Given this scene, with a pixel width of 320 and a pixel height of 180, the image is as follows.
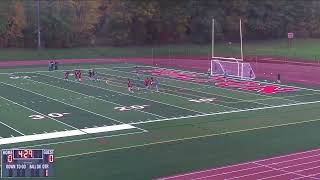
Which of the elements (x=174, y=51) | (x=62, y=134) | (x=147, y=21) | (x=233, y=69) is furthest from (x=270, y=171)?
(x=147, y=21)

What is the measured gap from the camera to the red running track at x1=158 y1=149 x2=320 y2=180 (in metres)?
16.9

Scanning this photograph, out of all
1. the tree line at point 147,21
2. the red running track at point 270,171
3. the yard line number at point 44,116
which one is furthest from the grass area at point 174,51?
the red running track at point 270,171

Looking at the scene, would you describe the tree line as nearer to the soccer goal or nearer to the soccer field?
the soccer goal

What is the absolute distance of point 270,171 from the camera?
57.8ft

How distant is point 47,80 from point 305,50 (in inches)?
1606

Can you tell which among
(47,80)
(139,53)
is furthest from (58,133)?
(139,53)

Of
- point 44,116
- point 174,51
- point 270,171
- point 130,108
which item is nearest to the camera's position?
point 270,171

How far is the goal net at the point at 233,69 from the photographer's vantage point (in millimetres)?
44094
